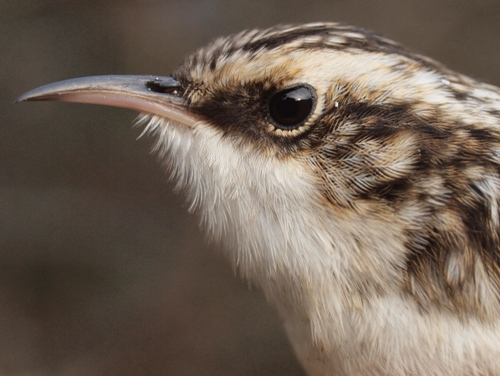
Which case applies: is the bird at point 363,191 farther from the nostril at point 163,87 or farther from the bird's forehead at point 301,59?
the nostril at point 163,87

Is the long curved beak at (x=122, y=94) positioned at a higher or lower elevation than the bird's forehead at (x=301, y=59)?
lower

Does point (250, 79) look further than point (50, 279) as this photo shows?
No

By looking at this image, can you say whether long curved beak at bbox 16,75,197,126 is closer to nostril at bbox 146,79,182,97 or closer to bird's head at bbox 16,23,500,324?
nostril at bbox 146,79,182,97

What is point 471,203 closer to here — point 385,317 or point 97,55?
point 385,317

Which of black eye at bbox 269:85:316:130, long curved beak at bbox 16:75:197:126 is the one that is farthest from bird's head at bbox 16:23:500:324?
long curved beak at bbox 16:75:197:126

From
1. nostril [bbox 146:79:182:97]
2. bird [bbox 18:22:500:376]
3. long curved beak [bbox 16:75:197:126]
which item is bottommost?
bird [bbox 18:22:500:376]

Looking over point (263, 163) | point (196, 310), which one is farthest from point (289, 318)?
point (196, 310)

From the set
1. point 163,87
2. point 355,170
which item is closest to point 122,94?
point 163,87

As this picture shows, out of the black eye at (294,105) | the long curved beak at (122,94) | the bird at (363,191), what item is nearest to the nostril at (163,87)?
the long curved beak at (122,94)
